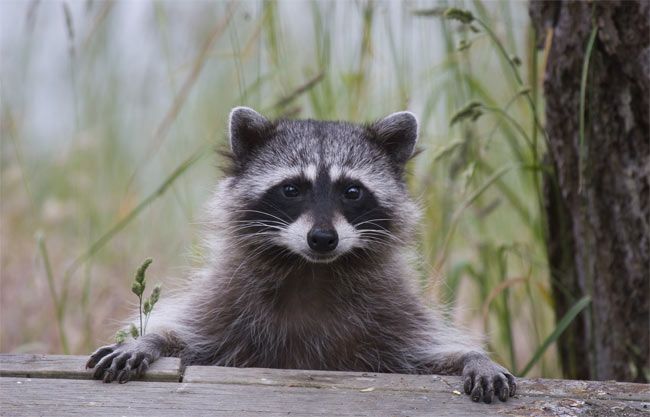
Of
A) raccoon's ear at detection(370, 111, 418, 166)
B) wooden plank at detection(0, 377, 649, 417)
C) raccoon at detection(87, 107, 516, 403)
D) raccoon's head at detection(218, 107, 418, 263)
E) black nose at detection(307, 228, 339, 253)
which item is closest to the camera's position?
wooden plank at detection(0, 377, 649, 417)

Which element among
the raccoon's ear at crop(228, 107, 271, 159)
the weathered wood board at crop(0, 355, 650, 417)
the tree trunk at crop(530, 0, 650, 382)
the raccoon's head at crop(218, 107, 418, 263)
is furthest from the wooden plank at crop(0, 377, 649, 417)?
the raccoon's ear at crop(228, 107, 271, 159)

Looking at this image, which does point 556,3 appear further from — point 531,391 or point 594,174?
point 531,391

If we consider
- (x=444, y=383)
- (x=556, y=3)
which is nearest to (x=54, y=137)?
(x=556, y=3)

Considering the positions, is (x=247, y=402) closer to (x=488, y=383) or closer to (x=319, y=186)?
(x=488, y=383)

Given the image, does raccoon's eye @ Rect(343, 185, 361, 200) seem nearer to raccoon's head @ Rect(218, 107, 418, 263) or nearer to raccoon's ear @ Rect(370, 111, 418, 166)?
raccoon's head @ Rect(218, 107, 418, 263)

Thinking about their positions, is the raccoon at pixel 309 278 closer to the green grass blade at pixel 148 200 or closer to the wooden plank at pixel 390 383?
the green grass blade at pixel 148 200

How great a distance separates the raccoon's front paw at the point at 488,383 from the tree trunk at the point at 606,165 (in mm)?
1035

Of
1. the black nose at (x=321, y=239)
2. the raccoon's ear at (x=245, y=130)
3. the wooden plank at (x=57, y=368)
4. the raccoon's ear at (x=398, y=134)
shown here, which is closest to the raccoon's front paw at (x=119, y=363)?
the wooden plank at (x=57, y=368)

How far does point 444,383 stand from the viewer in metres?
2.90

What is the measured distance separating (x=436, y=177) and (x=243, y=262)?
1733 mm

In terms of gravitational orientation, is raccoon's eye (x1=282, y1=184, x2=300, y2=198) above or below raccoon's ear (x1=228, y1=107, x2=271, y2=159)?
below

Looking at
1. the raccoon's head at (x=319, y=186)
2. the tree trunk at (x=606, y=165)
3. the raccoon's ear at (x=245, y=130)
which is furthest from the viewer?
the raccoon's ear at (x=245, y=130)

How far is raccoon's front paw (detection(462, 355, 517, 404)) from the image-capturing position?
2.78 meters

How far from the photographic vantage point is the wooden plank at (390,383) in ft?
9.15
